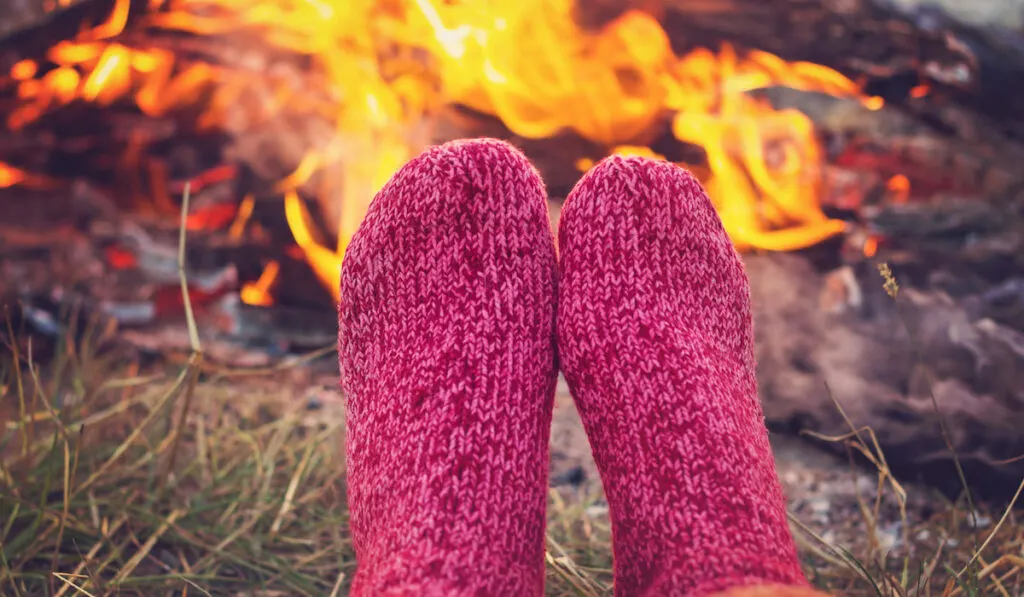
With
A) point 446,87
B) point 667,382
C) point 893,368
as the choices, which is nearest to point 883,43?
point 893,368

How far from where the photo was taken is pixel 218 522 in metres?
0.95

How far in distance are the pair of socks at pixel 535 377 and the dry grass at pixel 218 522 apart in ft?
0.47

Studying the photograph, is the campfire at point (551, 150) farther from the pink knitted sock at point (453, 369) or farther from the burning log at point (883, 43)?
the pink knitted sock at point (453, 369)

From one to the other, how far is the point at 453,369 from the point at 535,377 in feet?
0.27

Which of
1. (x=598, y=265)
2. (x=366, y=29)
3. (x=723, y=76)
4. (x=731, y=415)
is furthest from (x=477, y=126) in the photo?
(x=731, y=415)

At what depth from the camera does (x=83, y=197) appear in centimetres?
160

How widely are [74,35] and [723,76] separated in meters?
1.21

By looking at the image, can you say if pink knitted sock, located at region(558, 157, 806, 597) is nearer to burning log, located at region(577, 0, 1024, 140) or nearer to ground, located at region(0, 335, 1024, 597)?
ground, located at region(0, 335, 1024, 597)

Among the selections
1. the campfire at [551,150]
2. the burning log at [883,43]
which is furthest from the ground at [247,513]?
the burning log at [883,43]

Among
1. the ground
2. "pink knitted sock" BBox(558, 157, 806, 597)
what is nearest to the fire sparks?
the ground

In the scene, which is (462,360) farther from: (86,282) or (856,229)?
(86,282)

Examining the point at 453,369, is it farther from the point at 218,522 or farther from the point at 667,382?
the point at 218,522

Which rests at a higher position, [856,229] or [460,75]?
[460,75]

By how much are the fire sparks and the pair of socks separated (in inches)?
24.3
